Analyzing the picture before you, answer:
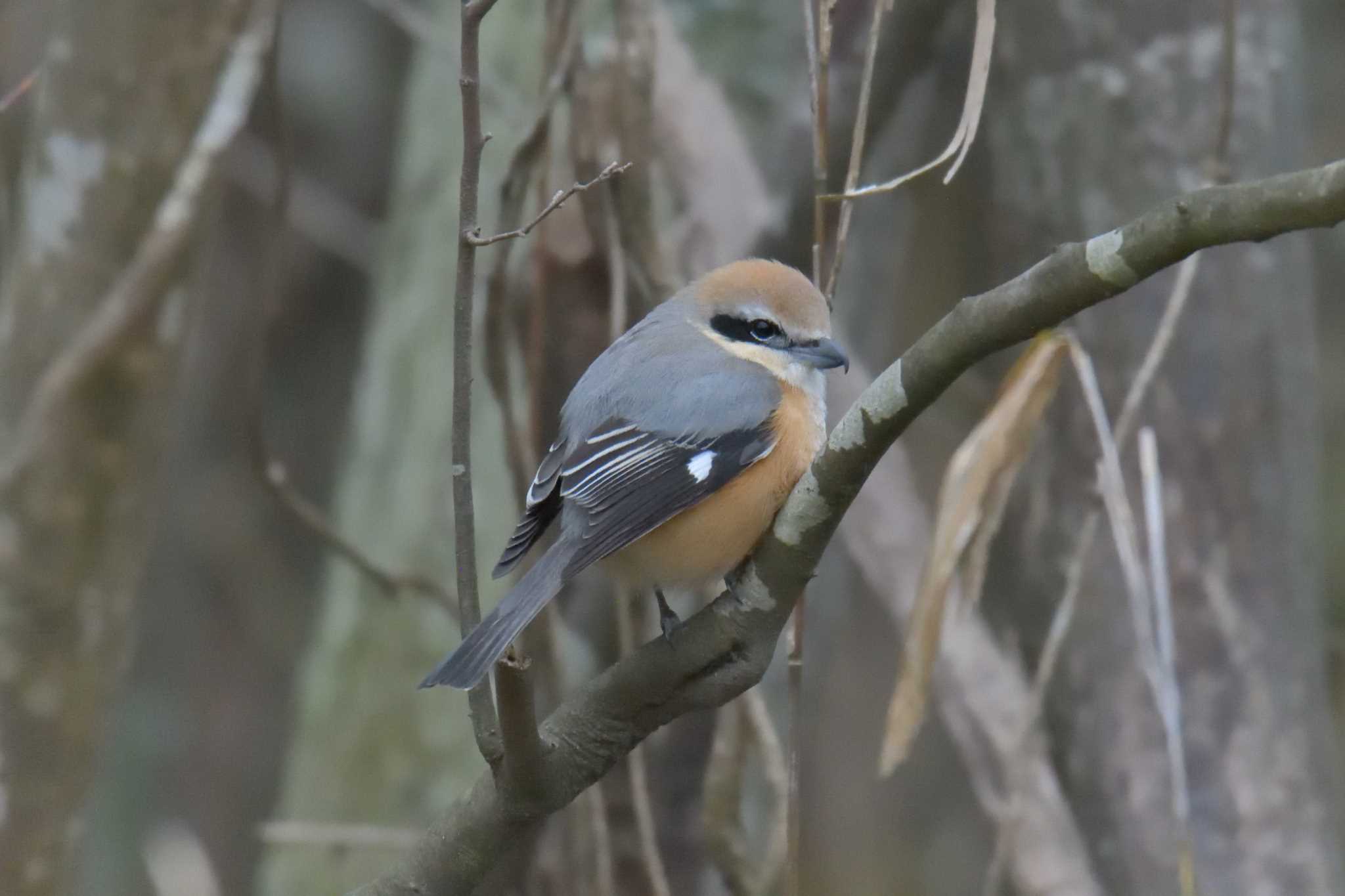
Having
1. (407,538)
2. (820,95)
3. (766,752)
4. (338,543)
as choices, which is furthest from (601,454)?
(407,538)

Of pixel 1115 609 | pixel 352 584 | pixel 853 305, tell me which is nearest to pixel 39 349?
pixel 352 584

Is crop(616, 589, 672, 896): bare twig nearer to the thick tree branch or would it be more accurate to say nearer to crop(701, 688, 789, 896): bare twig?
crop(701, 688, 789, 896): bare twig

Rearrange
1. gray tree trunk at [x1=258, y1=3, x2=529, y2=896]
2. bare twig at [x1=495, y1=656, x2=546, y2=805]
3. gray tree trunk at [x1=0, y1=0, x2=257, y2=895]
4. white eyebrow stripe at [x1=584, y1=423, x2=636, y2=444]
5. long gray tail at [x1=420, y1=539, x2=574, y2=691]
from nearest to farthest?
bare twig at [x1=495, y1=656, x2=546, y2=805]
long gray tail at [x1=420, y1=539, x2=574, y2=691]
white eyebrow stripe at [x1=584, y1=423, x2=636, y2=444]
gray tree trunk at [x1=0, y1=0, x2=257, y2=895]
gray tree trunk at [x1=258, y1=3, x2=529, y2=896]

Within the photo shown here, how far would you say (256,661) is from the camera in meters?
8.80

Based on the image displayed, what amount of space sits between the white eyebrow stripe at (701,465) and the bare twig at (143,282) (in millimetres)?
1267

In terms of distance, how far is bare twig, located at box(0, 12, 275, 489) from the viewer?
3.12m

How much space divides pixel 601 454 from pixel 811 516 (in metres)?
0.85

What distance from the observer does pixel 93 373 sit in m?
3.15

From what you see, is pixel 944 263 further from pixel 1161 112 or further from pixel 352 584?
pixel 352 584

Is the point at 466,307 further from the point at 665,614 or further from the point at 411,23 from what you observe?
the point at 411,23

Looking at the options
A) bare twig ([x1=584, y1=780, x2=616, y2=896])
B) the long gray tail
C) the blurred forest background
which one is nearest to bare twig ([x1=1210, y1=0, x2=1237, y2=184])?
the blurred forest background

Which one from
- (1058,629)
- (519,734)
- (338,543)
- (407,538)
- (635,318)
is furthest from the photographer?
(407,538)

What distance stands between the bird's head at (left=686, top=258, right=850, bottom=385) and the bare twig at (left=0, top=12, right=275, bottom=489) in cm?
109

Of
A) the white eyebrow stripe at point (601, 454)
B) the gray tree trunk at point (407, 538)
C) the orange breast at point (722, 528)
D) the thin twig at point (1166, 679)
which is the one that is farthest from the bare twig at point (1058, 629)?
the gray tree trunk at point (407, 538)
